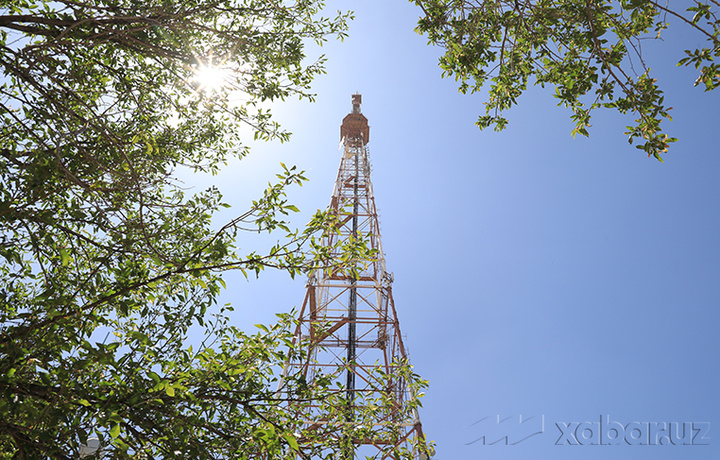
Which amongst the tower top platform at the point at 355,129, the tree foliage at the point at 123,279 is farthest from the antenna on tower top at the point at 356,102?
the tree foliage at the point at 123,279

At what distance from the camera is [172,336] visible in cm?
345

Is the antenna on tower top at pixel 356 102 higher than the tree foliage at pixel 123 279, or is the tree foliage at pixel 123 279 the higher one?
the antenna on tower top at pixel 356 102

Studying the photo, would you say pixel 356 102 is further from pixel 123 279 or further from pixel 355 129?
pixel 123 279

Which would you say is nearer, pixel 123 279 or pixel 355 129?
pixel 123 279

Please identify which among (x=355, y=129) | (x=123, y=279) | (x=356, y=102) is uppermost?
(x=356, y=102)

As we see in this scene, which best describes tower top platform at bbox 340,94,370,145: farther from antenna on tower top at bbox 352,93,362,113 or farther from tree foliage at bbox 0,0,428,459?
tree foliage at bbox 0,0,428,459

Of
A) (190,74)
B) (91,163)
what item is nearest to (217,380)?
(91,163)

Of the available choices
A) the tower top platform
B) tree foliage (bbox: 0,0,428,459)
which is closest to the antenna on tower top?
the tower top platform

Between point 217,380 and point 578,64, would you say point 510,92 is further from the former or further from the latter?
point 217,380

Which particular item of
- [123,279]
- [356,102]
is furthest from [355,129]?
[123,279]

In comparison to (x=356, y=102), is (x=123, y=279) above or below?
below

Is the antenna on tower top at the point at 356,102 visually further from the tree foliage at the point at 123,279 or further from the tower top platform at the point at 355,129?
the tree foliage at the point at 123,279

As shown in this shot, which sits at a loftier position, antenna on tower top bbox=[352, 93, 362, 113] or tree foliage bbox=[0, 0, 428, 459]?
antenna on tower top bbox=[352, 93, 362, 113]

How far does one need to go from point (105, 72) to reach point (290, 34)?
2.14m
